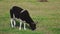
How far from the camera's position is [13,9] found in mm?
Answer: 3174

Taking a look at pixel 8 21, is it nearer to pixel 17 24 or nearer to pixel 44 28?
pixel 17 24

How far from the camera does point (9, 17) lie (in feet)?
10.5

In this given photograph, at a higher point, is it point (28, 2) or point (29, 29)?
point (28, 2)

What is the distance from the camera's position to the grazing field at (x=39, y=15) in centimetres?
307

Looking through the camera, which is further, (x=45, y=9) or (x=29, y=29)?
(x=45, y=9)

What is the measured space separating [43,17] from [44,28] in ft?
0.66

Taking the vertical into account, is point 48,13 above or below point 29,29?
above

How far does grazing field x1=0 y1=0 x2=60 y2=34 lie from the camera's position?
3070 mm

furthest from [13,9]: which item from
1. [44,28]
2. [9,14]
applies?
[44,28]

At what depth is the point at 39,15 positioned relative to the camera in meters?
3.26

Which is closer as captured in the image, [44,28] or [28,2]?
[44,28]

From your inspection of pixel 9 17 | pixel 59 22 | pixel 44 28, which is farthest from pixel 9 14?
pixel 59 22

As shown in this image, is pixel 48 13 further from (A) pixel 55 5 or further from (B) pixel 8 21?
(B) pixel 8 21

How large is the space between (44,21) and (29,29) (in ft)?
0.96
